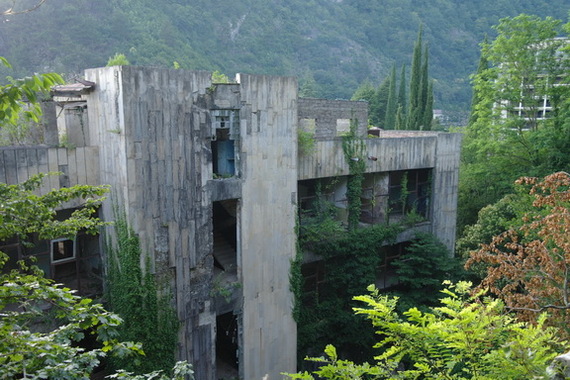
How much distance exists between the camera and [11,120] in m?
5.32

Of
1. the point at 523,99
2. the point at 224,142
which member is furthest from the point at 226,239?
the point at 523,99

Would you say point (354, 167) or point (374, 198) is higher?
point (354, 167)

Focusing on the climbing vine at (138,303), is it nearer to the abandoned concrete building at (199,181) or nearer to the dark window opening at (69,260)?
the abandoned concrete building at (199,181)

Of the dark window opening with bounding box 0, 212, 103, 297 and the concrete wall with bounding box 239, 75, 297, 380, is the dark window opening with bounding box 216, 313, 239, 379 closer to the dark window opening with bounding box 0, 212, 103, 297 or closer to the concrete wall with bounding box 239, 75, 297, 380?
the concrete wall with bounding box 239, 75, 297, 380

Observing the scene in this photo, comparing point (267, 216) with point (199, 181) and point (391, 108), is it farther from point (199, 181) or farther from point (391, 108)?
point (391, 108)

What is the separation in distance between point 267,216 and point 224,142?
8.84ft

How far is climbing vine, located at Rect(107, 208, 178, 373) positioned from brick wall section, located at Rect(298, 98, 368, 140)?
10.9 metres

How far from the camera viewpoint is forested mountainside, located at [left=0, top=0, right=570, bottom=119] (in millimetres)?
40906

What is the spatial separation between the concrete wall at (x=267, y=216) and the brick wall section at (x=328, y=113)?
5.81 m

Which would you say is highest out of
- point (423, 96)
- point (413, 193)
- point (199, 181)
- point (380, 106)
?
point (423, 96)

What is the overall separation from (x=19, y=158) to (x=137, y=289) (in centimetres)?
435

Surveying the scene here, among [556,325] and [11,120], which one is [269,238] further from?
[11,120]

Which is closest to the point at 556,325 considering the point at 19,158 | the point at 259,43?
the point at 19,158

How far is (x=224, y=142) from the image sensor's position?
14516mm
